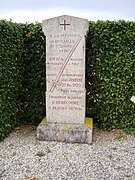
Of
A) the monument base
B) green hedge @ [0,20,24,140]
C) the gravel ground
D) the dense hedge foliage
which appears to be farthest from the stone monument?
green hedge @ [0,20,24,140]

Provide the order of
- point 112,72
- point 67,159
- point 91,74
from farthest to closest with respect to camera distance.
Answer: point 91,74, point 112,72, point 67,159

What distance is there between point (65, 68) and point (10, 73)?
3.12 ft

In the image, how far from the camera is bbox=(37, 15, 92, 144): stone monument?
15.5 ft

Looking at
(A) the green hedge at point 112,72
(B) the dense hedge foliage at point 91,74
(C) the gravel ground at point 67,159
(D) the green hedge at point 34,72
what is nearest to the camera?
(C) the gravel ground at point 67,159

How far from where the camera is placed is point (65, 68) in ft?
15.8

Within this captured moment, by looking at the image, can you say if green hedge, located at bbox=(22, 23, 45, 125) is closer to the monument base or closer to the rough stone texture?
the rough stone texture

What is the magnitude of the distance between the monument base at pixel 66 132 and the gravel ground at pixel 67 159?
0.11 metres

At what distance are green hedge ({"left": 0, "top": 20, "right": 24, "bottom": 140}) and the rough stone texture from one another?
589 millimetres

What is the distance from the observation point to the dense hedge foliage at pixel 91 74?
194 inches

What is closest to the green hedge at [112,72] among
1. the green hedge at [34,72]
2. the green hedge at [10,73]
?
the green hedge at [34,72]

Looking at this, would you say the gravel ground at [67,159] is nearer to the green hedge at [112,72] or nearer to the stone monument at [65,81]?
the stone monument at [65,81]

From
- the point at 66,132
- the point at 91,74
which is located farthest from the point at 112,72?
the point at 66,132

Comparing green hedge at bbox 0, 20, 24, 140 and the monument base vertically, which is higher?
green hedge at bbox 0, 20, 24, 140

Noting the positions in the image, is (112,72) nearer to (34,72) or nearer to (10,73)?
(34,72)
